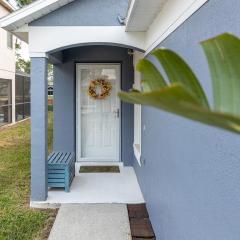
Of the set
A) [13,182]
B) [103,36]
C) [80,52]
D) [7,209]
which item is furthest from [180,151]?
[80,52]

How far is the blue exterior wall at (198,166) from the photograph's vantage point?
1999 millimetres

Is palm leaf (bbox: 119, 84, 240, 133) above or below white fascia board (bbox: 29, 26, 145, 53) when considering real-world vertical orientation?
below

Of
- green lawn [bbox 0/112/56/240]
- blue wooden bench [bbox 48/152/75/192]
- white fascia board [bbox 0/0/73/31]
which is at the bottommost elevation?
green lawn [bbox 0/112/56/240]

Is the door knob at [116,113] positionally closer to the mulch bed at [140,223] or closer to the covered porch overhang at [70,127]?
the covered porch overhang at [70,127]

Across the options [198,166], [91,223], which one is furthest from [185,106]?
[91,223]

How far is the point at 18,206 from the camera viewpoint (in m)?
5.96

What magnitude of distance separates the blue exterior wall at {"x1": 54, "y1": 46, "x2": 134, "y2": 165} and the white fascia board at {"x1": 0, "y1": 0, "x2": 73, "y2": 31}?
286cm

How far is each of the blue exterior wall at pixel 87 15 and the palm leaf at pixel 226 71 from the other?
211 inches

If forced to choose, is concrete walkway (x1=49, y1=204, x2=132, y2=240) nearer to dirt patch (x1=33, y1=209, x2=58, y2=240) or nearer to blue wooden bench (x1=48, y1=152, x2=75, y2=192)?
dirt patch (x1=33, y1=209, x2=58, y2=240)

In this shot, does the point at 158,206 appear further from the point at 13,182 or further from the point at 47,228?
the point at 13,182

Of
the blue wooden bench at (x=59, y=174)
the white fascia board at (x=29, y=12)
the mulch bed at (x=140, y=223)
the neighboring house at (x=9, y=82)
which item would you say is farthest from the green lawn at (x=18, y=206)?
the neighboring house at (x=9, y=82)

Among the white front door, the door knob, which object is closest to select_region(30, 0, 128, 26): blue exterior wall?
the white front door

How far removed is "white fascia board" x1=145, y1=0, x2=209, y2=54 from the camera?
9.75 ft

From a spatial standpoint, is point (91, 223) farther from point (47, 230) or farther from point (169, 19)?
point (169, 19)
